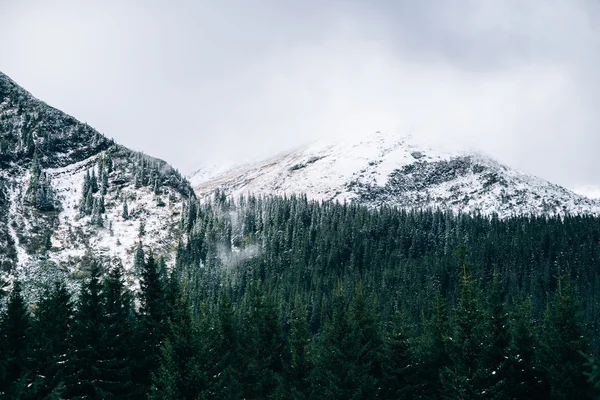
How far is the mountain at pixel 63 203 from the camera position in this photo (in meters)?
150

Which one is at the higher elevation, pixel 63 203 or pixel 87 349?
pixel 63 203

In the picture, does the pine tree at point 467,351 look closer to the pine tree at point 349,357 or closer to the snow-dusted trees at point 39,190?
the pine tree at point 349,357

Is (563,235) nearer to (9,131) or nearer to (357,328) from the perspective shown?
(357,328)

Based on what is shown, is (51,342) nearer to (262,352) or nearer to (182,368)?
(182,368)

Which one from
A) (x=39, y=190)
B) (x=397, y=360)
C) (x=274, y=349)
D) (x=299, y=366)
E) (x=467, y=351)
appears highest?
(x=39, y=190)

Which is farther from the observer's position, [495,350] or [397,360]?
[397,360]

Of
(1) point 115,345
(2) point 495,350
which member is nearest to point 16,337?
(1) point 115,345

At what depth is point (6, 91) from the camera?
636ft

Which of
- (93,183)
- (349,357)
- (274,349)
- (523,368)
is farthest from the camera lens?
(93,183)

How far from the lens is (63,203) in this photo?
17588cm

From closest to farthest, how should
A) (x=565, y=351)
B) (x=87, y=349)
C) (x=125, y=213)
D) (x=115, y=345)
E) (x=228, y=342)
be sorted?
(x=87, y=349) < (x=115, y=345) < (x=565, y=351) < (x=228, y=342) < (x=125, y=213)

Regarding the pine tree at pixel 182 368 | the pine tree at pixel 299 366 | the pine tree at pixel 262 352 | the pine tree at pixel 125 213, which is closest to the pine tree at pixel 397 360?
the pine tree at pixel 299 366

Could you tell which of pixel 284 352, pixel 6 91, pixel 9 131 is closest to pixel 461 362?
pixel 284 352

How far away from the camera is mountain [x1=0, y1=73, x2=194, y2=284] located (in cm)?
15050
